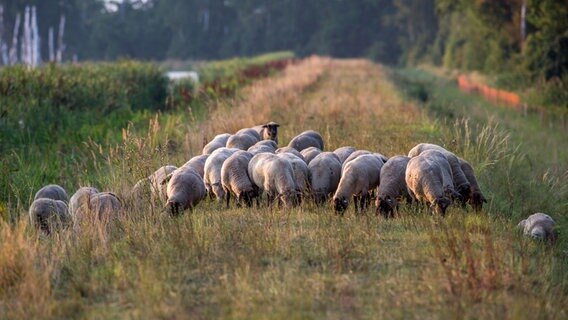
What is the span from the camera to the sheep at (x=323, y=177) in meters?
9.42

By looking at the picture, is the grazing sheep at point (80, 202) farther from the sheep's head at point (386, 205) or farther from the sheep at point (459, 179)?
the sheep at point (459, 179)

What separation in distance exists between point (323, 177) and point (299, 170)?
275 mm

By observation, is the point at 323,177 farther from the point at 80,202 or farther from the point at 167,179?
the point at 80,202

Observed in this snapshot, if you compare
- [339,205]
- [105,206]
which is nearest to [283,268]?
[339,205]

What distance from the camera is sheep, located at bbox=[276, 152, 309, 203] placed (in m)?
9.31

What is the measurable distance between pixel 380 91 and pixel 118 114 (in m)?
9.08

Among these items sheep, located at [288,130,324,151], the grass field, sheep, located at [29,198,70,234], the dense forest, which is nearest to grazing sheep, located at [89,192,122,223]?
the grass field

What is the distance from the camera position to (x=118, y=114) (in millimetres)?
19969

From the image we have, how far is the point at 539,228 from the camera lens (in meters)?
8.60

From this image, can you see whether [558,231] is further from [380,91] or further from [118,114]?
[380,91]

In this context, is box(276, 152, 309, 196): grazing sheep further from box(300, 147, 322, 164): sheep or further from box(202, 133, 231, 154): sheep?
box(202, 133, 231, 154): sheep

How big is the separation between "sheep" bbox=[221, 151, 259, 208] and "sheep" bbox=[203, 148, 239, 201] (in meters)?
0.09

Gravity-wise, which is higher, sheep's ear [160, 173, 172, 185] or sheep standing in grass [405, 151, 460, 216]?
sheep standing in grass [405, 151, 460, 216]

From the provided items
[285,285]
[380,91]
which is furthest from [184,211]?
[380,91]
